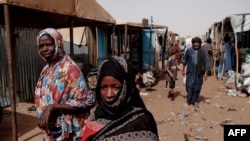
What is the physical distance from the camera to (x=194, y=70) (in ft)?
24.7

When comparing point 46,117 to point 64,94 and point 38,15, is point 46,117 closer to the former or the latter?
point 64,94

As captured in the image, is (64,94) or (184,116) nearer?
(64,94)

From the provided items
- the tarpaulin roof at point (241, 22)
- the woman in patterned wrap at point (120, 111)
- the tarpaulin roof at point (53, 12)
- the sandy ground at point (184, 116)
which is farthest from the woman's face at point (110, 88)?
the tarpaulin roof at point (241, 22)

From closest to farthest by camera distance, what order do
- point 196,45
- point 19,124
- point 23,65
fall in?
point 19,124, point 196,45, point 23,65

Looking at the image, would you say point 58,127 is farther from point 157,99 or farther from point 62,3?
point 157,99

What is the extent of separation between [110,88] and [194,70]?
6.12 m

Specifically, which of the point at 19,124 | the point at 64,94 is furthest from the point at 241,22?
the point at 64,94

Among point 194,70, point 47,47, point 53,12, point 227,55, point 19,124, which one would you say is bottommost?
point 19,124

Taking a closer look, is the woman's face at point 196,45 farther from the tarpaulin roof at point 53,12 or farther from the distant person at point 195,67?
the tarpaulin roof at point 53,12

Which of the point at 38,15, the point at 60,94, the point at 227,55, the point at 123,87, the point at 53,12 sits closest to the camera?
the point at 123,87

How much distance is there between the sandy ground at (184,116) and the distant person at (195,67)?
0.40 m

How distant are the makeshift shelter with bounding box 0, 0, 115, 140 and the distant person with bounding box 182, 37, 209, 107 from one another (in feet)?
7.63

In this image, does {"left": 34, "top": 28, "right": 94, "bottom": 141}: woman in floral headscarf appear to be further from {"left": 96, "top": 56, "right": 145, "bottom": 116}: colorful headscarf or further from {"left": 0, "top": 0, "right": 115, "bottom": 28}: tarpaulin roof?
{"left": 0, "top": 0, "right": 115, "bottom": 28}: tarpaulin roof

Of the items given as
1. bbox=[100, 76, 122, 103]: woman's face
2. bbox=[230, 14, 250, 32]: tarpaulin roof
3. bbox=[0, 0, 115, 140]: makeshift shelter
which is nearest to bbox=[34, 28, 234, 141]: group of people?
bbox=[100, 76, 122, 103]: woman's face
